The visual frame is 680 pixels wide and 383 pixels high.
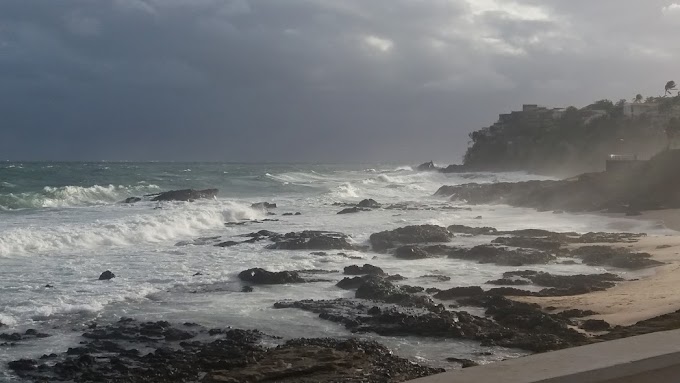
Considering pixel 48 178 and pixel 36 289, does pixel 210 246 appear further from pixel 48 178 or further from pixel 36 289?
pixel 48 178

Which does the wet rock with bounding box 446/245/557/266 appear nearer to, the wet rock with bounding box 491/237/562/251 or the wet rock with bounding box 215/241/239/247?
the wet rock with bounding box 491/237/562/251

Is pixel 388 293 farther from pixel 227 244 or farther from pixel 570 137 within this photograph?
pixel 570 137

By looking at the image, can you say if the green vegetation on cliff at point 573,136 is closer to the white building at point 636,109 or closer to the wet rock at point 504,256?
the white building at point 636,109

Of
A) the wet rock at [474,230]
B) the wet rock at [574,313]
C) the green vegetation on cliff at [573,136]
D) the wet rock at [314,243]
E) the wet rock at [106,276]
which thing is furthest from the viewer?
the green vegetation on cliff at [573,136]

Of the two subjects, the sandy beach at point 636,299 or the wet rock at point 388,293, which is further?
the wet rock at point 388,293

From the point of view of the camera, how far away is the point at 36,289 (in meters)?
14.5

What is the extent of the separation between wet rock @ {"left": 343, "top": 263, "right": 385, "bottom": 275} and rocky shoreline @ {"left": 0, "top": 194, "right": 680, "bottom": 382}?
0.03 metres

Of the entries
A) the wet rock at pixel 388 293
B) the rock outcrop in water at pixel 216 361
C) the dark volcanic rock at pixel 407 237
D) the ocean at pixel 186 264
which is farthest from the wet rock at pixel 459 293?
the dark volcanic rock at pixel 407 237

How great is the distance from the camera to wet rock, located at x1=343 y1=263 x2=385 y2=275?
16.7 meters

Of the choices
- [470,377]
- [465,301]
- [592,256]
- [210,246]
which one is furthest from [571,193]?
[470,377]

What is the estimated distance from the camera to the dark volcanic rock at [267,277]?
51.1 feet

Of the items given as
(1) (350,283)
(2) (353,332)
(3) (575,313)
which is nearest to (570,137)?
(1) (350,283)

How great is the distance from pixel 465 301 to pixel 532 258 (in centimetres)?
607

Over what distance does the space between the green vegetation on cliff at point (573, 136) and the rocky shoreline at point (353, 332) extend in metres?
36.7
